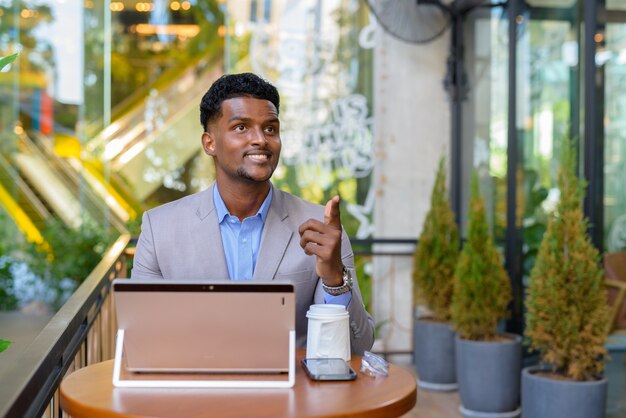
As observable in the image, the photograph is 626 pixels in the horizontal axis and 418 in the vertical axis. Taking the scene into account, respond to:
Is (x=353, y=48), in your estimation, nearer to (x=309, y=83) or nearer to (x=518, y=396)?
(x=309, y=83)

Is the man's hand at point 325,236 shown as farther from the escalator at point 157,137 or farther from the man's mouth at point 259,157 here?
the escalator at point 157,137

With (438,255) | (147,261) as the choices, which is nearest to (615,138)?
(438,255)

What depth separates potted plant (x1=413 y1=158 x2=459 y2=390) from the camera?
5.26 meters

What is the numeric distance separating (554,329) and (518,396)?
97 centimetres

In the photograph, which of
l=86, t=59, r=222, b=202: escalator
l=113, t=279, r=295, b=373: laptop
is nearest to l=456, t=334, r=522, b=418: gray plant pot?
l=113, t=279, r=295, b=373: laptop

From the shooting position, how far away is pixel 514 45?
5.06 m

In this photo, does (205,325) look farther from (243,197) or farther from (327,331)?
(243,197)

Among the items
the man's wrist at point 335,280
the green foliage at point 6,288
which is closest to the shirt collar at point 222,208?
the man's wrist at point 335,280

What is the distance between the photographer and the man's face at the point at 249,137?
79.3 inches

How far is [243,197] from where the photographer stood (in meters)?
2.14

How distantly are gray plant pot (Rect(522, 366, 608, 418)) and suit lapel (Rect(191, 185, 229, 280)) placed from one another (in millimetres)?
2081

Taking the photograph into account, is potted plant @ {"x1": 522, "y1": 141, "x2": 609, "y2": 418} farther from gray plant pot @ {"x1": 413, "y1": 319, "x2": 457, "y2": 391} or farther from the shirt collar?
the shirt collar

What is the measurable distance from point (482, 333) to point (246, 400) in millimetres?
3324

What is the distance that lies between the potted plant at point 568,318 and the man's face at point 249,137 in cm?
A: 217
